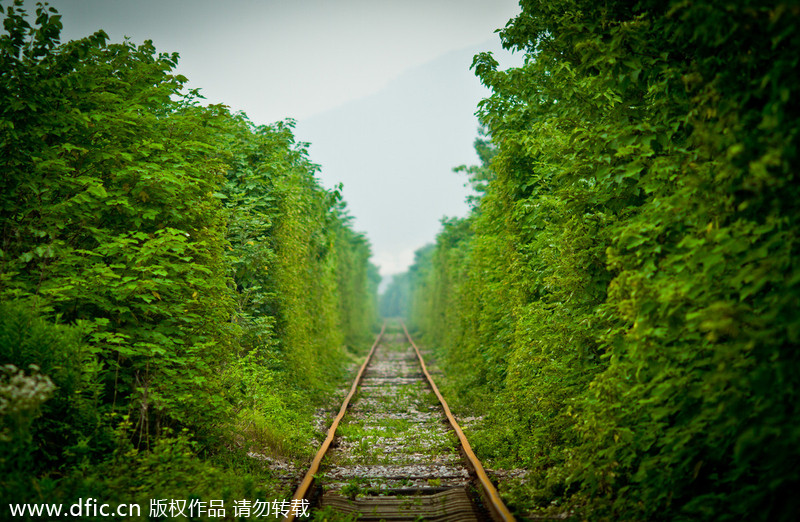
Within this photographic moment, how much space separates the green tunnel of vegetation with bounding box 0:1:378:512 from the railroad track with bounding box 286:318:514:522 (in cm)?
82

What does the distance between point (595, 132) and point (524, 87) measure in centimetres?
370

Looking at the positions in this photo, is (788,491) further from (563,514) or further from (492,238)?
A: (492,238)

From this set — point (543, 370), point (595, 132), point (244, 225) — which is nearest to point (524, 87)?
point (595, 132)

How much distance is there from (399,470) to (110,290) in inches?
163

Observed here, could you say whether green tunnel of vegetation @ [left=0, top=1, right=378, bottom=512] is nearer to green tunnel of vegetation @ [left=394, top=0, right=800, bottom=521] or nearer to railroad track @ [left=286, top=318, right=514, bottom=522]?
railroad track @ [left=286, top=318, right=514, bottom=522]

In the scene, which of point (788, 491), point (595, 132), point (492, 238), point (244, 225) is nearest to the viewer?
point (788, 491)

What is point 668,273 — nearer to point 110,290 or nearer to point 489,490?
point 489,490

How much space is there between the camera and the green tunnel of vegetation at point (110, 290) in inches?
174

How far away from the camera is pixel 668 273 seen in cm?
399

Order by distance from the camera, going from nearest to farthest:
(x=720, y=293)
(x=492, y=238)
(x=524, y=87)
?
(x=720, y=293)
(x=524, y=87)
(x=492, y=238)

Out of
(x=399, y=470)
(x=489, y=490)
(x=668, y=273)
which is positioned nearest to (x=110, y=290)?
(x=399, y=470)

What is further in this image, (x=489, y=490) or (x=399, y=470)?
(x=399, y=470)

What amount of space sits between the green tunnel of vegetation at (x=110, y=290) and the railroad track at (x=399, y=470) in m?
0.82

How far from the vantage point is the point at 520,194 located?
9.89m
